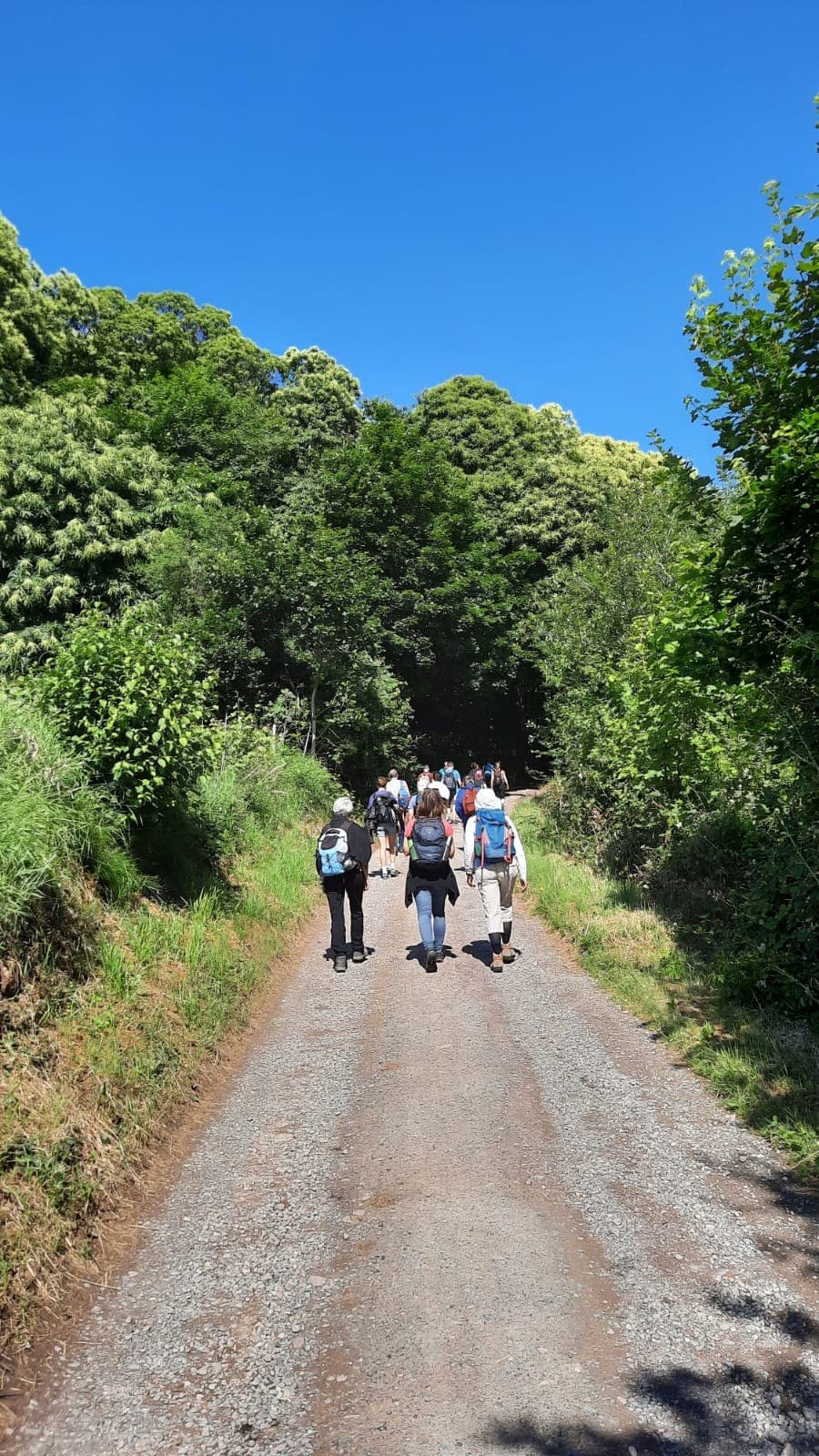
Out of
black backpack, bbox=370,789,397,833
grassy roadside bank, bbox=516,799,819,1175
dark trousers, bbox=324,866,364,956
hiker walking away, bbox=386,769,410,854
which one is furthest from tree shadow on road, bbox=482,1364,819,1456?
hiker walking away, bbox=386,769,410,854

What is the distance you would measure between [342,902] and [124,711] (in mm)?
3251

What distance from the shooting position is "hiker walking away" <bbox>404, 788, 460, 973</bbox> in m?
8.38

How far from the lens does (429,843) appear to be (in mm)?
8391

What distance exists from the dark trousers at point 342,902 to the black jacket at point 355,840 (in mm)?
159

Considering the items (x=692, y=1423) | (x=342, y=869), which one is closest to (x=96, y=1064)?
(x=692, y=1423)

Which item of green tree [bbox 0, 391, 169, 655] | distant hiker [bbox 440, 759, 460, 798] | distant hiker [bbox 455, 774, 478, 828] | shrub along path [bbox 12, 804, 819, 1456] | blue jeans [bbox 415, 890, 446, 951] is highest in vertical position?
green tree [bbox 0, 391, 169, 655]

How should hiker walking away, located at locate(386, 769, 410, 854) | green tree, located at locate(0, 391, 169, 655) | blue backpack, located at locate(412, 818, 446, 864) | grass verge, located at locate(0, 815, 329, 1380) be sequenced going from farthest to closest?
hiker walking away, located at locate(386, 769, 410, 854) < green tree, located at locate(0, 391, 169, 655) < blue backpack, located at locate(412, 818, 446, 864) < grass verge, located at locate(0, 815, 329, 1380)

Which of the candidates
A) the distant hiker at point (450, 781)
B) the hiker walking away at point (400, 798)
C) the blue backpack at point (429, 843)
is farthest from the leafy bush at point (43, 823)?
the distant hiker at point (450, 781)

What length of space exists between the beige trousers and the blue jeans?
0.53 meters

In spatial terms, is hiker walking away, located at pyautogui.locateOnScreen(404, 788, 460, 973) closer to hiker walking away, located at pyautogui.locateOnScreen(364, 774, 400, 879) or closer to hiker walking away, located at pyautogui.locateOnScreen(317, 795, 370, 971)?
hiker walking away, located at pyautogui.locateOnScreen(317, 795, 370, 971)

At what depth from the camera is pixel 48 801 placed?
5668 mm

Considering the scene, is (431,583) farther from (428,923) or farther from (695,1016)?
(695,1016)

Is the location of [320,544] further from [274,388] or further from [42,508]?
[274,388]

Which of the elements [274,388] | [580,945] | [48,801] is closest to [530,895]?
[580,945]
